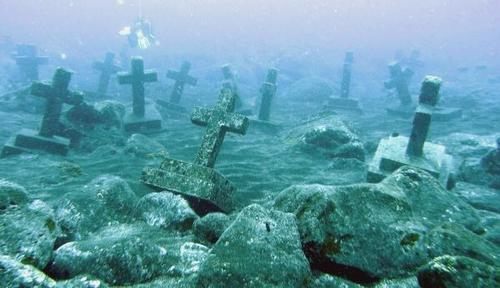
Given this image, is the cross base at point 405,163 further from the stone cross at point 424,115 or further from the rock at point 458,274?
the rock at point 458,274

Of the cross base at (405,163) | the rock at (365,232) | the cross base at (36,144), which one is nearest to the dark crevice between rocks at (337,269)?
the rock at (365,232)

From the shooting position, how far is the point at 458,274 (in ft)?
6.94

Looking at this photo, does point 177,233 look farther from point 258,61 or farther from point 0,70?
point 258,61

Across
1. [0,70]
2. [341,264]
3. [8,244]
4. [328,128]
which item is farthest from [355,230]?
[0,70]

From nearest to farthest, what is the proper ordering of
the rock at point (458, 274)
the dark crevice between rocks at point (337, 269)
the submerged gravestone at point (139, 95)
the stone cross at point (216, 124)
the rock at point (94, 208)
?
the rock at point (458, 274), the dark crevice between rocks at point (337, 269), the rock at point (94, 208), the stone cross at point (216, 124), the submerged gravestone at point (139, 95)

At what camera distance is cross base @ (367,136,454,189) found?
5.63 metres

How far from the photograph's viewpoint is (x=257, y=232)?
2.54m

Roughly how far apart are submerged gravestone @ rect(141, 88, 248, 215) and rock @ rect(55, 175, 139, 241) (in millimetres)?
485

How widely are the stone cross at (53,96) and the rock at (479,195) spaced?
8.59 m

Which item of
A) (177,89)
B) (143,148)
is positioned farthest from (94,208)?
(177,89)

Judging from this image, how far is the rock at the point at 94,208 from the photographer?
3.38 meters

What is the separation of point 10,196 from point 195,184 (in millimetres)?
1925

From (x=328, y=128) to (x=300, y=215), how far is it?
19.7ft

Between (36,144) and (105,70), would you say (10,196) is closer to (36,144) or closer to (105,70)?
(36,144)
